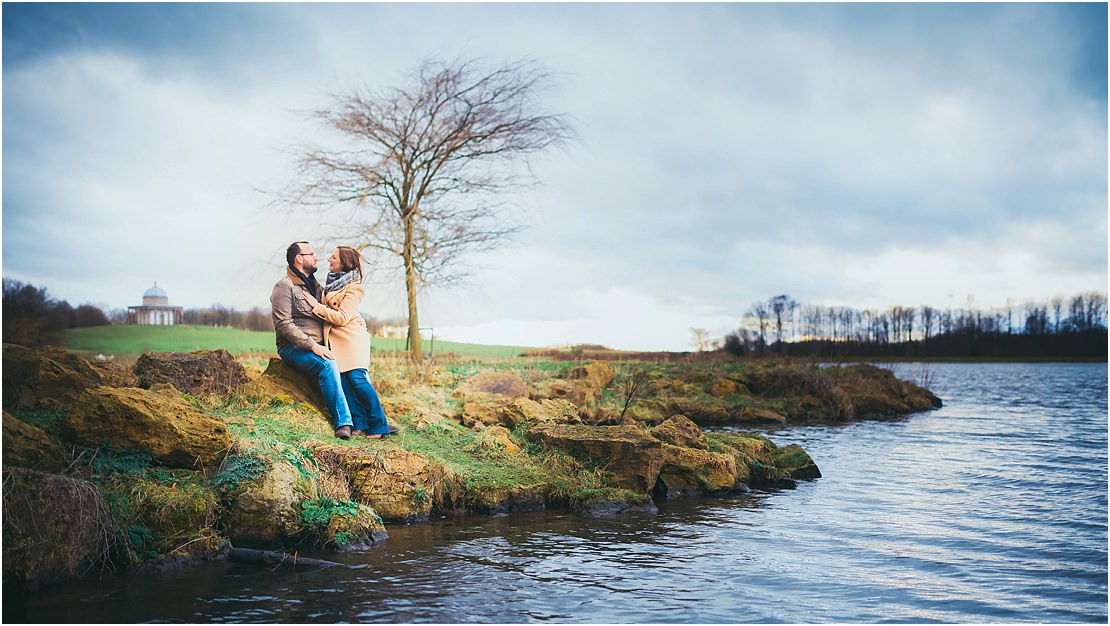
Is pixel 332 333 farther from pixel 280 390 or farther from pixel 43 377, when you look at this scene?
pixel 43 377

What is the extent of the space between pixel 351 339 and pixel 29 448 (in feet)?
14.2

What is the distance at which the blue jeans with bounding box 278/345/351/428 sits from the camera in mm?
10781

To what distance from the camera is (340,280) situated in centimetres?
1119

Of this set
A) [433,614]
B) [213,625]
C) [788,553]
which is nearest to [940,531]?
[788,553]

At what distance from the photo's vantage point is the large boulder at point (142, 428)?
809 centimetres

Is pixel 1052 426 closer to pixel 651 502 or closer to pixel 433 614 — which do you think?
pixel 651 502

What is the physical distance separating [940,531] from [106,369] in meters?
11.0

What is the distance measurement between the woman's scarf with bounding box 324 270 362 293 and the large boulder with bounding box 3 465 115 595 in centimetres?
458

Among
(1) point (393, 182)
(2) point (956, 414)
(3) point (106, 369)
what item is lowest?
(2) point (956, 414)

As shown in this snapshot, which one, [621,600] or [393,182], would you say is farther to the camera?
[393,182]

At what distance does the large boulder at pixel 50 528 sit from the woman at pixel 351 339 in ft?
14.2

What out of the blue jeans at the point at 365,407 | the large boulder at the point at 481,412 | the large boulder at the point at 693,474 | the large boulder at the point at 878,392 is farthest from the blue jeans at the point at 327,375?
the large boulder at the point at 878,392

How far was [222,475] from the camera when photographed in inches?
320

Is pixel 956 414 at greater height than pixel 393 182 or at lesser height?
lesser
